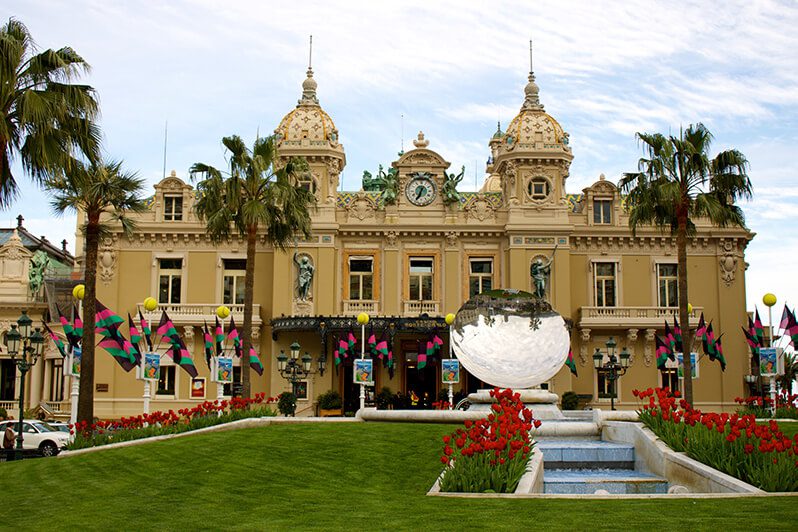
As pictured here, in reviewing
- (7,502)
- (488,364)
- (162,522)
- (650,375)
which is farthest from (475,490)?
(650,375)

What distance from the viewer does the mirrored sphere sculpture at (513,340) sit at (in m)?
25.7

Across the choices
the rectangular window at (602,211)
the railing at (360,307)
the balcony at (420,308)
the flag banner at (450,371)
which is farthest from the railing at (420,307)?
the flag banner at (450,371)

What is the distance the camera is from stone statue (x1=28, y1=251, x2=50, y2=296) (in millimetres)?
52281

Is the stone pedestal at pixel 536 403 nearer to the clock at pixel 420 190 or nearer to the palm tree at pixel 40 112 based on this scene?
the palm tree at pixel 40 112

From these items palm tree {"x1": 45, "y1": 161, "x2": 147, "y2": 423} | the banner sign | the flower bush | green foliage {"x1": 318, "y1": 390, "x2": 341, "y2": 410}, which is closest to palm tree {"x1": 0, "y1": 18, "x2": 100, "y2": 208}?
palm tree {"x1": 45, "y1": 161, "x2": 147, "y2": 423}

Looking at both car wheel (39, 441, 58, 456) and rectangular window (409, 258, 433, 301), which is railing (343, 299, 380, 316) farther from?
car wheel (39, 441, 58, 456)

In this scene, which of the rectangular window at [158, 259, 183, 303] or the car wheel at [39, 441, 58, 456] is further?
the rectangular window at [158, 259, 183, 303]

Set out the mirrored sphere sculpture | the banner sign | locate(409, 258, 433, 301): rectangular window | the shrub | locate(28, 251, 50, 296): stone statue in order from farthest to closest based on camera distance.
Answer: locate(28, 251, 50, 296): stone statue → locate(409, 258, 433, 301): rectangular window → the shrub → the banner sign → the mirrored sphere sculpture

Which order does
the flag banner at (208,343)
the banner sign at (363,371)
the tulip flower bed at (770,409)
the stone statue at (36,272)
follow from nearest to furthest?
the tulip flower bed at (770,409) → the banner sign at (363,371) → the flag banner at (208,343) → the stone statue at (36,272)

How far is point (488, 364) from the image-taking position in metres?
25.9

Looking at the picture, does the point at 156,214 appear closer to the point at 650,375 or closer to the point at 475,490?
the point at 650,375

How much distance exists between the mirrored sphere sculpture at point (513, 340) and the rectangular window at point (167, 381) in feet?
80.3

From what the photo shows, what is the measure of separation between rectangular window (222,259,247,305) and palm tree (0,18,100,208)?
27359 millimetres

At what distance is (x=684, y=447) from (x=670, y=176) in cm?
1744
